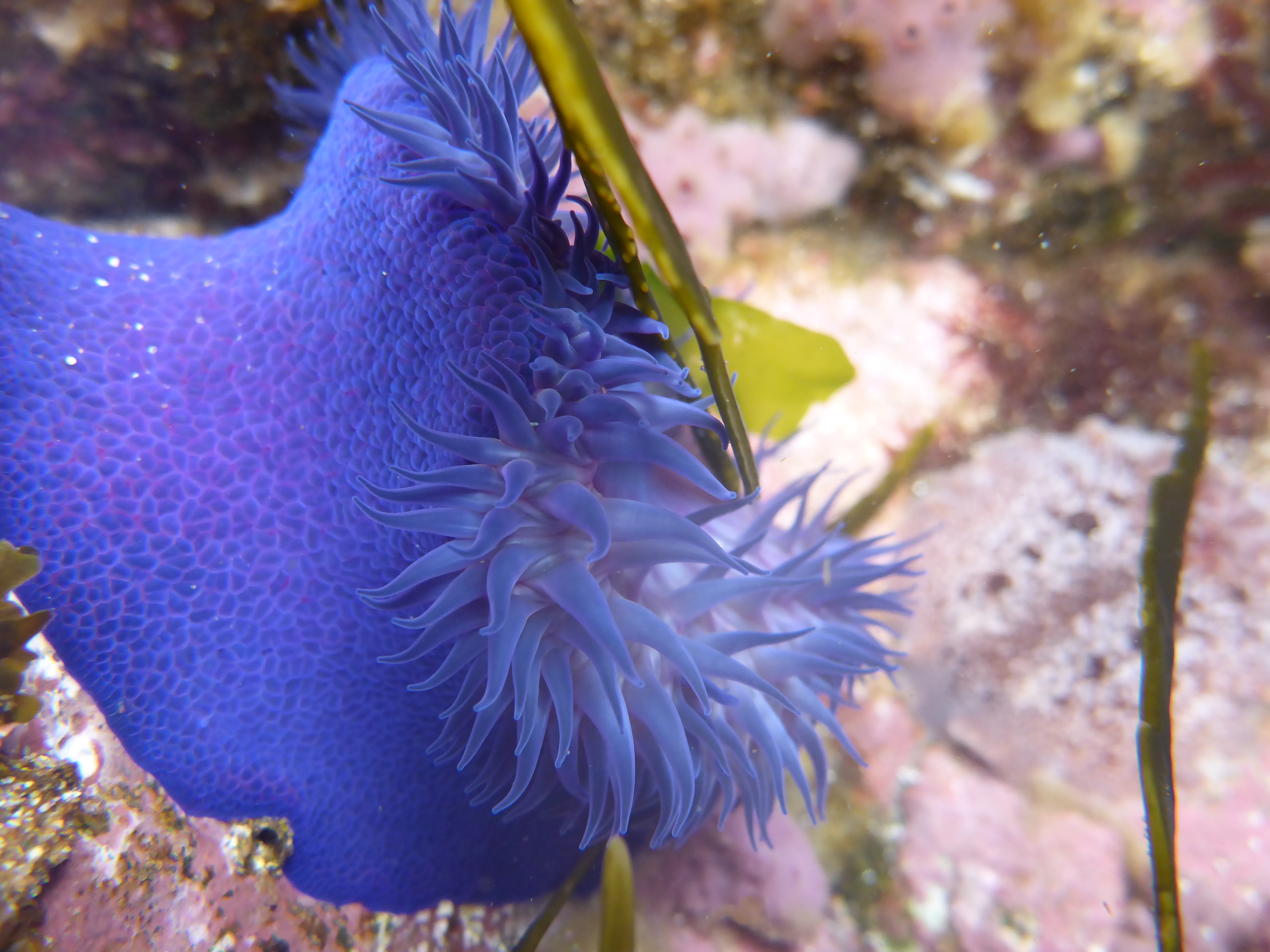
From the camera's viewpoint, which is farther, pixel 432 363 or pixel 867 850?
pixel 867 850

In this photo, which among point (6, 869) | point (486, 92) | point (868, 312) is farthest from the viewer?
point (868, 312)

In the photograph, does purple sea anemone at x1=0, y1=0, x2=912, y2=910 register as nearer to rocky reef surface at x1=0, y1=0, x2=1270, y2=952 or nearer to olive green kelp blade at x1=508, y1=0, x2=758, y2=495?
olive green kelp blade at x1=508, y1=0, x2=758, y2=495

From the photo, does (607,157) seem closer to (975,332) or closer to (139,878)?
(139,878)

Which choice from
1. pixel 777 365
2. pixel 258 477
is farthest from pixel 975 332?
pixel 258 477

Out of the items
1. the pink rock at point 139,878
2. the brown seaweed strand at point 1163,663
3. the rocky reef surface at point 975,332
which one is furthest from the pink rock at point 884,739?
the pink rock at point 139,878

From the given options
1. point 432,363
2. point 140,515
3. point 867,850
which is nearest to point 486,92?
point 432,363

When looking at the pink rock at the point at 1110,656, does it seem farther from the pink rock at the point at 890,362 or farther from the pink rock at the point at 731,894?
the pink rock at the point at 731,894

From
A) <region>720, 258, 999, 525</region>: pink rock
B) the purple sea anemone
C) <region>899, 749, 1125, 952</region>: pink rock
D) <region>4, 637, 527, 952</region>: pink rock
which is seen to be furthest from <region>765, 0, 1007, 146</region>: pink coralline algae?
<region>4, 637, 527, 952</region>: pink rock

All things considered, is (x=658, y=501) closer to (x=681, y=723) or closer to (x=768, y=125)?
(x=681, y=723)
